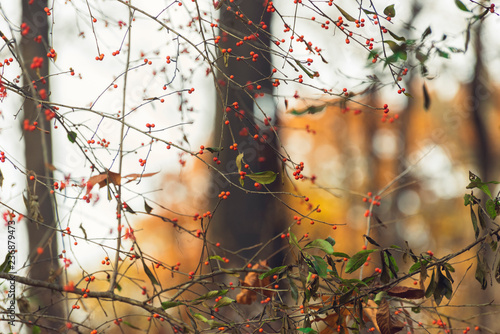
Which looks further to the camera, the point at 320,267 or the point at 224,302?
the point at 224,302

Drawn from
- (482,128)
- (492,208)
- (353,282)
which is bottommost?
(353,282)

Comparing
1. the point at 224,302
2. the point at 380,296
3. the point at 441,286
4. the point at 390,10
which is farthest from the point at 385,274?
the point at 390,10

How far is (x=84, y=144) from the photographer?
4.90 ft

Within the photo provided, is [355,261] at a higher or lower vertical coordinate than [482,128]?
lower

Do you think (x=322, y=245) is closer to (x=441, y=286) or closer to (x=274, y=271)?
(x=274, y=271)

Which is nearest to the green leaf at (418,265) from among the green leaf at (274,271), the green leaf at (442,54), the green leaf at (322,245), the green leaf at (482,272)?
the green leaf at (482,272)

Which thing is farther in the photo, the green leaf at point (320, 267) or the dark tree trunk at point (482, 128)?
the dark tree trunk at point (482, 128)

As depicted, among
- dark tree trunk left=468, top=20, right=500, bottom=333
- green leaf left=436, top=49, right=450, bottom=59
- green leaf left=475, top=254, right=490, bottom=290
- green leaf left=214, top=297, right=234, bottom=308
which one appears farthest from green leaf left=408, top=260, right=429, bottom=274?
dark tree trunk left=468, top=20, right=500, bottom=333

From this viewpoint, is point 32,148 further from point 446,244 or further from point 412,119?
point 446,244

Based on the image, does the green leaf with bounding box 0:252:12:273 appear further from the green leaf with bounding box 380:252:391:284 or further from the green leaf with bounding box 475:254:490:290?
the green leaf with bounding box 475:254:490:290

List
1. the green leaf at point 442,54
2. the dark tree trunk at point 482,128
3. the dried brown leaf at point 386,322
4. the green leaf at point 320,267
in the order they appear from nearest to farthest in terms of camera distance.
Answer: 1. the green leaf at point 320,267
2. the dried brown leaf at point 386,322
3. the green leaf at point 442,54
4. the dark tree trunk at point 482,128

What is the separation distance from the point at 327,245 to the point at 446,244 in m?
9.29

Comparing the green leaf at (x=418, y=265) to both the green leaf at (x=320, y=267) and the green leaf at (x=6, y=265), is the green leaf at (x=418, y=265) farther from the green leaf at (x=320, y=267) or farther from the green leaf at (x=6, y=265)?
the green leaf at (x=6, y=265)

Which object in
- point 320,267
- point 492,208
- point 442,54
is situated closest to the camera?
point 320,267
